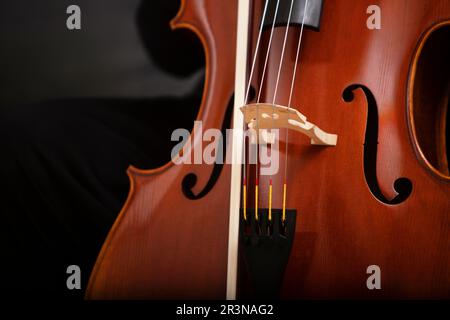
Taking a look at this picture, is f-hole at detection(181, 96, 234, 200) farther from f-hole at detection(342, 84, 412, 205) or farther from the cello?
f-hole at detection(342, 84, 412, 205)

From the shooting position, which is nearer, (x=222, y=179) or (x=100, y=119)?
(x=222, y=179)

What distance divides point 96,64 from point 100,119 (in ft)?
0.45

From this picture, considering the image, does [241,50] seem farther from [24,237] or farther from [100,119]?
[24,237]

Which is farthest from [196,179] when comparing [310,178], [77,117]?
[77,117]

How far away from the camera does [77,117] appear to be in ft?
3.48

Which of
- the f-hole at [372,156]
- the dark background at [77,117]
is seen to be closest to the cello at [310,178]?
the f-hole at [372,156]

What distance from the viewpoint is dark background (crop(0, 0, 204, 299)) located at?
1.01 meters

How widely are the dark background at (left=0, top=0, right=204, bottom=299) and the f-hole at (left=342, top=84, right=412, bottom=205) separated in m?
0.44

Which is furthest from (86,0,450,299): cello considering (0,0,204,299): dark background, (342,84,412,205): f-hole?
(0,0,204,299): dark background

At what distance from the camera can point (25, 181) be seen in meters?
1.02

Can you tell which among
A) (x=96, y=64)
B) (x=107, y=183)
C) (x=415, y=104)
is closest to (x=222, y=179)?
(x=415, y=104)

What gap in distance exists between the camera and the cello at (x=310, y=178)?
2.02 feet

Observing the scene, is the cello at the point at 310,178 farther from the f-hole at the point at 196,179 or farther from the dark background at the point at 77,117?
the dark background at the point at 77,117
